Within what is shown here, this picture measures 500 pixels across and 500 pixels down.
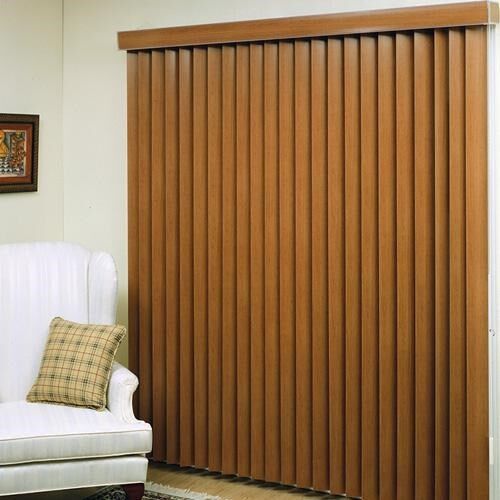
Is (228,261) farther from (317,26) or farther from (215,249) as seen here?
(317,26)

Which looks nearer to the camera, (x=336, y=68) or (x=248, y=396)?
(x=336, y=68)

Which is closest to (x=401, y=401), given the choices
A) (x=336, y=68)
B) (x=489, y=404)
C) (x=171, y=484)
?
(x=489, y=404)

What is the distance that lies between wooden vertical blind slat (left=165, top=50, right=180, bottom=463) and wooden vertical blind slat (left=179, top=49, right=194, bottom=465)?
0.10 ft

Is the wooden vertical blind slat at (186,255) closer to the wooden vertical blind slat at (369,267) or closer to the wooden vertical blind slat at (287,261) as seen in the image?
the wooden vertical blind slat at (287,261)

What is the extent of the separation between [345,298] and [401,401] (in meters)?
0.47

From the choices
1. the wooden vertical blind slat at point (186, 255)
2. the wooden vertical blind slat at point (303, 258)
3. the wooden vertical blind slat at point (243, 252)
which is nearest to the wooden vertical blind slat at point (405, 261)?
→ the wooden vertical blind slat at point (303, 258)

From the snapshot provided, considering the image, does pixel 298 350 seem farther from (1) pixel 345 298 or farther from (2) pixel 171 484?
(2) pixel 171 484

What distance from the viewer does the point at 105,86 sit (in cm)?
436

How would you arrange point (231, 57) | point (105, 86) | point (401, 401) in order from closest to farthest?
point (401, 401)
point (231, 57)
point (105, 86)

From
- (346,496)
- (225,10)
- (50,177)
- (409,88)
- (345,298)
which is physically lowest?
(346,496)

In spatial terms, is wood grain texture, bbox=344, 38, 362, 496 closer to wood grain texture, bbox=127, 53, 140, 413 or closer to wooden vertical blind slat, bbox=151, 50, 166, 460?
wooden vertical blind slat, bbox=151, 50, 166, 460

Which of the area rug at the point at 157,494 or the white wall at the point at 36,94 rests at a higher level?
the white wall at the point at 36,94

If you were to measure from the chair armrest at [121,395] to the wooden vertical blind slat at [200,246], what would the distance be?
48 centimetres

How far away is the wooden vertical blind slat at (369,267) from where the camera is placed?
3.64 meters
